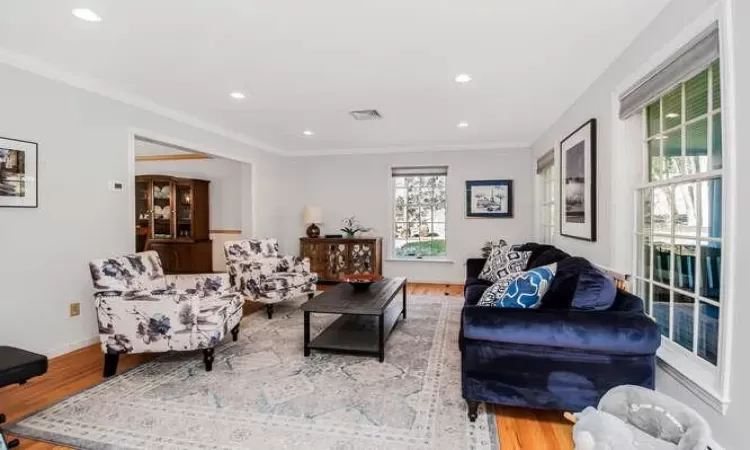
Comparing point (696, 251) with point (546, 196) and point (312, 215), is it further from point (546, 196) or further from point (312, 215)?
point (312, 215)

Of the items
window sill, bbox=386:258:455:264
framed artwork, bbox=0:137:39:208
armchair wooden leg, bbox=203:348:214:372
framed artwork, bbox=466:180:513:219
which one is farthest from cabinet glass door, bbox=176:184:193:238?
framed artwork, bbox=466:180:513:219

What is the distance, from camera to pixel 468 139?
5805 mm

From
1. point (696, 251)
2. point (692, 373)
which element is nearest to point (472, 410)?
point (692, 373)

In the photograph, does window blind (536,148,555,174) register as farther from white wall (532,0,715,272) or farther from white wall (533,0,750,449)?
white wall (532,0,715,272)

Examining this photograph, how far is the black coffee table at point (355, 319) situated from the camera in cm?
308

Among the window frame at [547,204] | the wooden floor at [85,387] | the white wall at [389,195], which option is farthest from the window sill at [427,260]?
the wooden floor at [85,387]

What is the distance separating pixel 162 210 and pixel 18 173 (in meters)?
4.36

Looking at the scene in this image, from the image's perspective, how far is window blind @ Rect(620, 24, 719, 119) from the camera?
5.82ft

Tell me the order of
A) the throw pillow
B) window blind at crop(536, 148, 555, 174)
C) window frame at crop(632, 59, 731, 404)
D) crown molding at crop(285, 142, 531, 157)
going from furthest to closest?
1. crown molding at crop(285, 142, 531, 157)
2. window blind at crop(536, 148, 555, 174)
3. the throw pillow
4. window frame at crop(632, 59, 731, 404)

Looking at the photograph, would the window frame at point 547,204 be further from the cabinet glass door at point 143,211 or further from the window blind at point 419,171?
the cabinet glass door at point 143,211

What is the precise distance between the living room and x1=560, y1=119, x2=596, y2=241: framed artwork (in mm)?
29

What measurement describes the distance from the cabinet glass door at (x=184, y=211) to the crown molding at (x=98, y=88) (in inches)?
91.7

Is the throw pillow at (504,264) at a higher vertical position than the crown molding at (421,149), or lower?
lower

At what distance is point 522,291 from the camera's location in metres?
2.30
